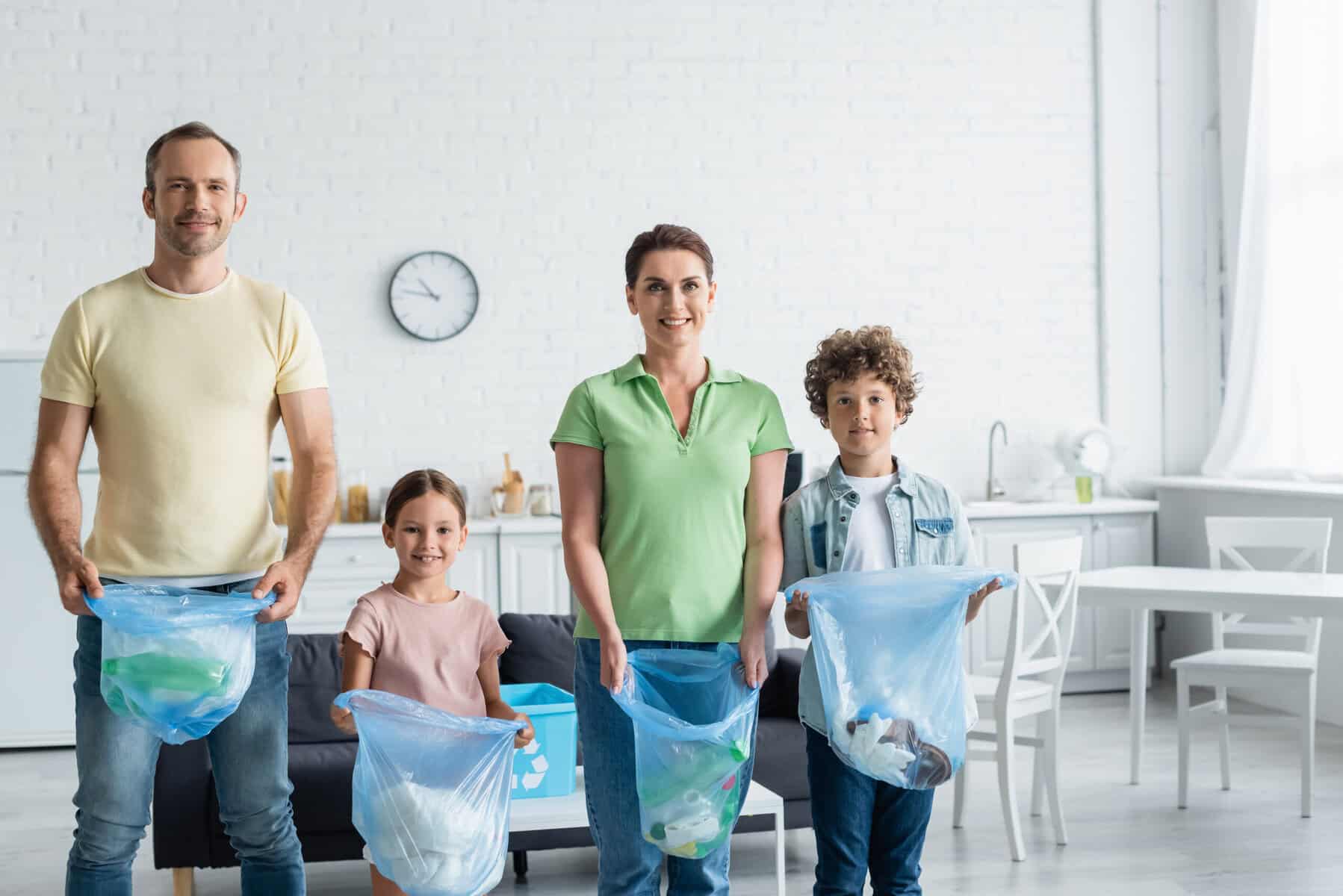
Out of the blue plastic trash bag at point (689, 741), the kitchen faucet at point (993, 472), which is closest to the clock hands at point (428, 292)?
the kitchen faucet at point (993, 472)

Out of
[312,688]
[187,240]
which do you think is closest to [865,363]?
[187,240]

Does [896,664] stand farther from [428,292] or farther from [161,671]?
[428,292]

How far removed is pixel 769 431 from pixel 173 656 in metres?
0.97

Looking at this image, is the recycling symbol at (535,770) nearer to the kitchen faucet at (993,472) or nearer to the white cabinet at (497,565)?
the white cabinet at (497,565)

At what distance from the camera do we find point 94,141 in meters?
5.57

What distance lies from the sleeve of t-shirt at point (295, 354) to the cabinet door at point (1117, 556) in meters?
4.43

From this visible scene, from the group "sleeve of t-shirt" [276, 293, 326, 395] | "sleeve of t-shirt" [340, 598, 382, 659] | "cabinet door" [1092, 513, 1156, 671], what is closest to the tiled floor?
"cabinet door" [1092, 513, 1156, 671]

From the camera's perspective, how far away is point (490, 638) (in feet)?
7.78

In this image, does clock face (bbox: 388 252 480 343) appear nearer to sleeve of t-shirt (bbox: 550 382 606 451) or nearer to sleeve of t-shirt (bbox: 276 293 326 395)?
sleeve of t-shirt (bbox: 276 293 326 395)

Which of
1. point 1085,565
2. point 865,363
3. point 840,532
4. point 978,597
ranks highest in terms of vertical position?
point 865,363

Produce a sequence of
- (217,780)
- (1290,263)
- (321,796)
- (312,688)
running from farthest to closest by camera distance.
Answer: (1290,263), (312,688), (321,796), (217,780)

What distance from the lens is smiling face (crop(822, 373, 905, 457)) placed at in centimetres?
219

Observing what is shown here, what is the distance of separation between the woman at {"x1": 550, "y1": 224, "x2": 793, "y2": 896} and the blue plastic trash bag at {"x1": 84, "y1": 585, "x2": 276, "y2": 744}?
1.73 feet

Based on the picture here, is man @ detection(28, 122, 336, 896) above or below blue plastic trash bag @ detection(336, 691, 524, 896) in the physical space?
above
